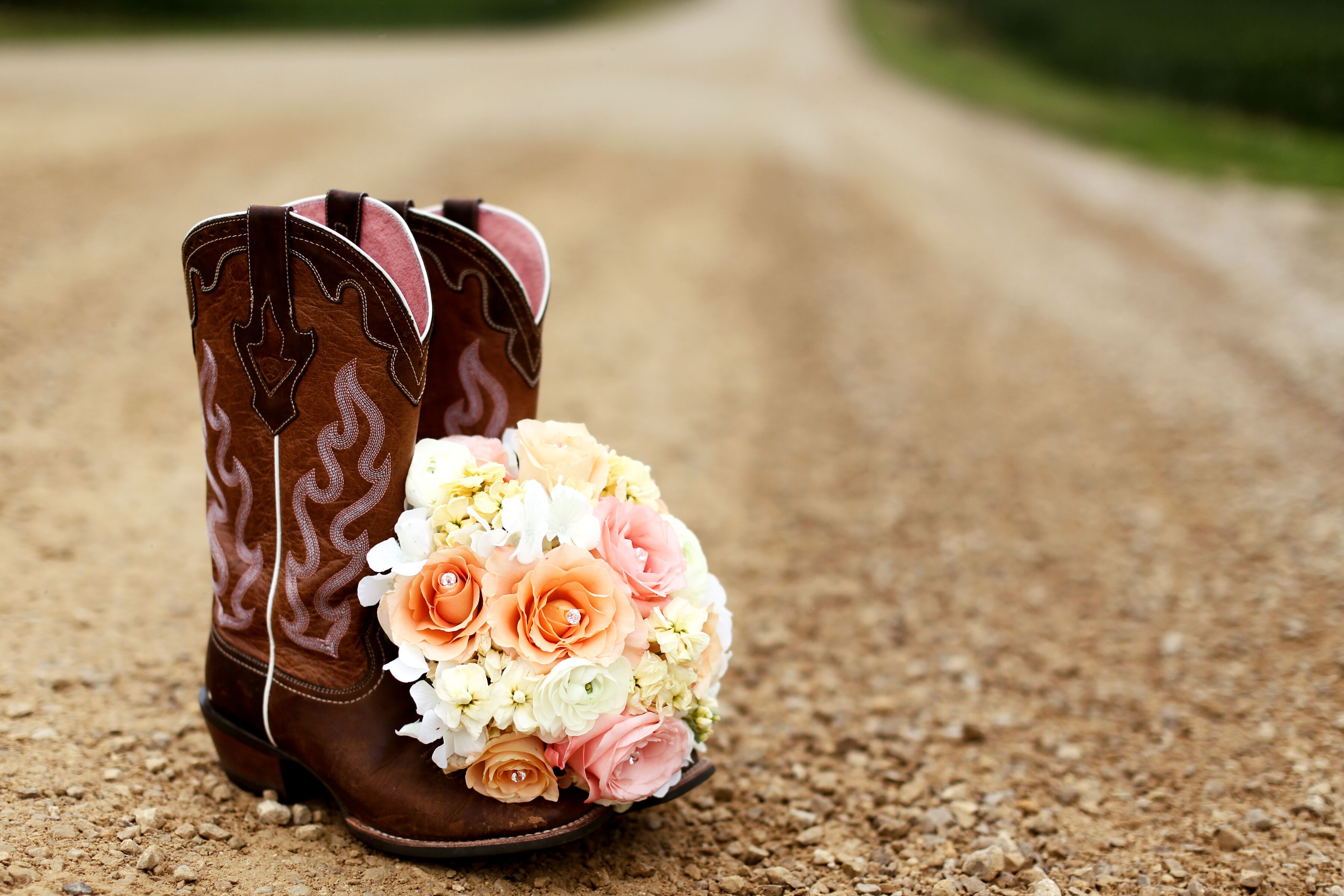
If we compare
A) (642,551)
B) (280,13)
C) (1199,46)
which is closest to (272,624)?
(642,551)

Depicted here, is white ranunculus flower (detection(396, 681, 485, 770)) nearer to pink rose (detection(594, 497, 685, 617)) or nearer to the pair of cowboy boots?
the pair of cowboy boots

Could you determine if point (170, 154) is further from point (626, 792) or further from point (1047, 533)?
point (626, 792)

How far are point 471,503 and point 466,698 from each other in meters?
0.32

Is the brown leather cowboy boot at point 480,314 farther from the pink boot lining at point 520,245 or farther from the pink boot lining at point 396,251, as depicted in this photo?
the pink boot lining at point 396,251

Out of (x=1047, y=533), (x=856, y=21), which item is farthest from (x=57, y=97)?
(x=856, y=21)

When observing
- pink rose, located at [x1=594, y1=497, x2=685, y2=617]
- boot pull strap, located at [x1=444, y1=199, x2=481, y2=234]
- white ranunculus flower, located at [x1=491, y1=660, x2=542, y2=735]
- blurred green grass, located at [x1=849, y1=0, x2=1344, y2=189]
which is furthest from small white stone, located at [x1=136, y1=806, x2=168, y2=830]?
blurred green grass, located at [x1=849, y1=0, x2=1344, y2=189]

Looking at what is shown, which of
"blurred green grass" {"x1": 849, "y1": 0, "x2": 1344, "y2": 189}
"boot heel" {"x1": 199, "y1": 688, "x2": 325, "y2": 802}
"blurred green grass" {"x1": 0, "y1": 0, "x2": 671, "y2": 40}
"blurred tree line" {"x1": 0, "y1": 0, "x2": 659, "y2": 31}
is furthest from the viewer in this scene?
"blurred tree line" {"x1": 0, "y1": 0, "x2": 659, "y2": 31}

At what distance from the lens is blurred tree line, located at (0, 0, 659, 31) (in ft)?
45.3

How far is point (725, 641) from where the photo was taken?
1880 millimetres

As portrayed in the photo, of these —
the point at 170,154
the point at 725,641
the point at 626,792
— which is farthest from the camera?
the point at 170,154

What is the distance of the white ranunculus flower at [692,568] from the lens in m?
1.82

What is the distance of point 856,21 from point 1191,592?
77.4 ft

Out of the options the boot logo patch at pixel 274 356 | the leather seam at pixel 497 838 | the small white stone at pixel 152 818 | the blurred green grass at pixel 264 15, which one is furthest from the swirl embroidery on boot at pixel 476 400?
the blurred green grass at pixel 264 15

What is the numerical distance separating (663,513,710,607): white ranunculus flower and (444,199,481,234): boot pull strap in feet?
2.30
